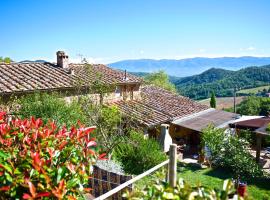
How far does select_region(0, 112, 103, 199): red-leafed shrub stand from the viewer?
402 cm

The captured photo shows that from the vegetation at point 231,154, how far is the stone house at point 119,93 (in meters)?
2.97

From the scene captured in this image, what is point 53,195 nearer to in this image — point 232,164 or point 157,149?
point 157,149

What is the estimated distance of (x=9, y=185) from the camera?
402 cm

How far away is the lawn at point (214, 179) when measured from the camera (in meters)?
→ 14.0

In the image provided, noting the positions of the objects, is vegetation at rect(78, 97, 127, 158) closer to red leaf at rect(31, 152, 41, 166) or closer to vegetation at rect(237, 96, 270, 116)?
red leaf at rect(31, 152, 41, 166)

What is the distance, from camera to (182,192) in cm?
336

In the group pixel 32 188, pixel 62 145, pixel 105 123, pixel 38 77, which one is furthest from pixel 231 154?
pixel 32 188

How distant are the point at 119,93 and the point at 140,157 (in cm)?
1252

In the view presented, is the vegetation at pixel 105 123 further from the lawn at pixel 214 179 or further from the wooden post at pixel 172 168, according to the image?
the wooden post at pixel 172 168

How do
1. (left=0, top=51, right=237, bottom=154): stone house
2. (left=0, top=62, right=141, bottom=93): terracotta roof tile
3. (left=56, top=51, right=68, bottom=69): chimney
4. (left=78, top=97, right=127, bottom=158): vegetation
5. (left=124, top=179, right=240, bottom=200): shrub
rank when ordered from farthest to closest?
(left=56, top=51, right=68, bottom=69): chimney → (left=0, top=51, right=237, bottom=154): stone house → (left=0, top=62, right=141, bottom=93): terracotta roof tile → (left=78, top=97, right=127, bottom=158): vegetation → (left=124, top=179, right=240, bottom=200): shrub

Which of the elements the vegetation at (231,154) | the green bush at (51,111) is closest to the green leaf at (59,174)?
the green bush at (51,111)

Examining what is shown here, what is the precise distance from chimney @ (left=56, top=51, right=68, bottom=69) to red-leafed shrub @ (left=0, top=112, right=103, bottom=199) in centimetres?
1861

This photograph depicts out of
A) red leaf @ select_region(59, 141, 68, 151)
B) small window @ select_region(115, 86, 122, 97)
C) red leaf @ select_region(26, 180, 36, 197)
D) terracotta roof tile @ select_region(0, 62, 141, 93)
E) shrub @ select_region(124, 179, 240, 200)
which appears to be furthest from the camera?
small window @ select_region(115, 86, 122, 97)

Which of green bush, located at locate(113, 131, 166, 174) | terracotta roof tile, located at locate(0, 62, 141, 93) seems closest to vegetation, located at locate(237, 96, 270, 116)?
terracotta roof tile, located at locate(0, 62, 141, 93)
